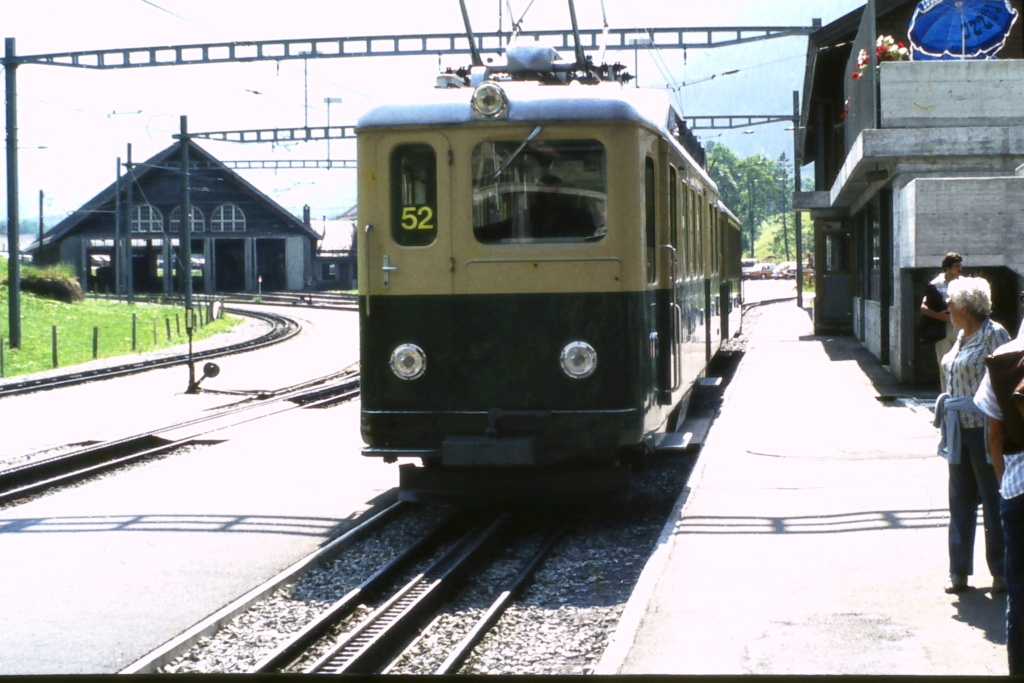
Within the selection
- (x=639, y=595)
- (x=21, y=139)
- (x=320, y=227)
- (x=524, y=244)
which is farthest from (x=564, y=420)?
(x=320, y=227)

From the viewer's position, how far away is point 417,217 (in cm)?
880

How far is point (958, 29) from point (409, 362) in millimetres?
13251

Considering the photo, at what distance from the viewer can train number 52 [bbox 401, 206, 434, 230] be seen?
8.77 meters

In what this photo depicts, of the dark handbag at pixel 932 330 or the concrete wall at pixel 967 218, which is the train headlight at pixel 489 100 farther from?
the concrete wall at pixel 967 218

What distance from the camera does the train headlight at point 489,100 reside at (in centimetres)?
855

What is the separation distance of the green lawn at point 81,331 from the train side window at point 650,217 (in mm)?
18016

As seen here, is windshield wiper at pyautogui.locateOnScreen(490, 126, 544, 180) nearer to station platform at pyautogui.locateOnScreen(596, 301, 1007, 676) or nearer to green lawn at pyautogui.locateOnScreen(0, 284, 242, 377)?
station platform at pyautogui.locateOnScreen(596, 301, 1007, 676)

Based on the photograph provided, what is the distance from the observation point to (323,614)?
6.71 meters

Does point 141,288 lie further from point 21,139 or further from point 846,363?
point 846,363

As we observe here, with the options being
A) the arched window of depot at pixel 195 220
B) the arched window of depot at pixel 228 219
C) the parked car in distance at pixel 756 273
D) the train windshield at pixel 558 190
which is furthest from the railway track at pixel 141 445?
the parked car in distance at pixel 756 273

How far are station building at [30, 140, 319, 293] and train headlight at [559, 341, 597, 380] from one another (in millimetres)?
58257

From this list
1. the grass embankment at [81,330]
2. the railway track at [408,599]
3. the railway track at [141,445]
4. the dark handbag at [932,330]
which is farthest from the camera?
the grass embankment at [81,330]

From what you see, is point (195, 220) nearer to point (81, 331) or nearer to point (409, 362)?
point (81, 331)

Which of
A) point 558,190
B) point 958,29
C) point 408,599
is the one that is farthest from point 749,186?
point 408,599
